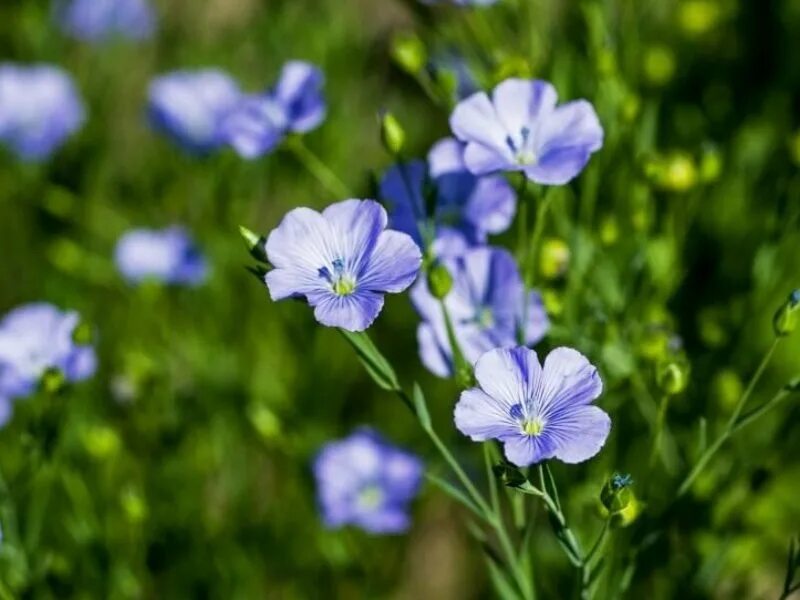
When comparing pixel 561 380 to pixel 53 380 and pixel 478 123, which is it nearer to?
pixel 478 123

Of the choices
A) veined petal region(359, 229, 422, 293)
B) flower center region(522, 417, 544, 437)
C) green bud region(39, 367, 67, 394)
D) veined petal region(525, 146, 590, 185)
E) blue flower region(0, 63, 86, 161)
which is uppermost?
veined petal region(525, 146, 590, 185)

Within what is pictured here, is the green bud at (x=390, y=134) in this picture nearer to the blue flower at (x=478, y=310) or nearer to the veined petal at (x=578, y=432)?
the blue flower at (x=478, y=310)

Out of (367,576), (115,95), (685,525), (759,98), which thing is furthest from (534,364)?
(115,95)

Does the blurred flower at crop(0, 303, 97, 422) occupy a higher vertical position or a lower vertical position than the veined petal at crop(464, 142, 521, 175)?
lower

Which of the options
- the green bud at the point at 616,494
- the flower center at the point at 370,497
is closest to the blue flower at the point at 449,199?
the green bud at the point at 616,494

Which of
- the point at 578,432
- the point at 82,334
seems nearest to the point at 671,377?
the point at 578,432

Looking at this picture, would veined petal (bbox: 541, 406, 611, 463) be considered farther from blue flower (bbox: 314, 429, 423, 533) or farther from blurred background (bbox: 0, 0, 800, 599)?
blue flower (bbox: 314, 429, 423, 533)

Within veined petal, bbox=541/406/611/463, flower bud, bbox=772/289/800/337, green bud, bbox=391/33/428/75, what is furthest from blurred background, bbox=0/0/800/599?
veined petal, bbox=541/406/611/463
